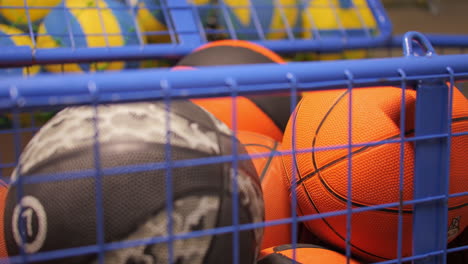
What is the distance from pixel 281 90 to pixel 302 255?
0.35 meters

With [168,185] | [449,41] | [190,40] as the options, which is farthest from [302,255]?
[449,41]

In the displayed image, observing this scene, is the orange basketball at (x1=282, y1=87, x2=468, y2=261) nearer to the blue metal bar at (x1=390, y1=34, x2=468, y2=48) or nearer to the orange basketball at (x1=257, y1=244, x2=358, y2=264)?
the orange basketball at (x1=257, y1=244, x2=358, y2=264)

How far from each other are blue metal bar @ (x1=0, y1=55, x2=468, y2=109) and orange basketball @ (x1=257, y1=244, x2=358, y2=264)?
12.4 inches

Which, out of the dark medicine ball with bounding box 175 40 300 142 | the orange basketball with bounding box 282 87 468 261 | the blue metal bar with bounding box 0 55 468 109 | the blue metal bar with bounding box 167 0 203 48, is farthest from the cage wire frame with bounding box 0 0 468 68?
the blue metal bar with bounding box 0 55 468 109

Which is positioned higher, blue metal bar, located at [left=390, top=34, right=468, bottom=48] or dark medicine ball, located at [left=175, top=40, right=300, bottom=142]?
blue metal bar, located at [left=390, top=34, right=468, bottom=48]

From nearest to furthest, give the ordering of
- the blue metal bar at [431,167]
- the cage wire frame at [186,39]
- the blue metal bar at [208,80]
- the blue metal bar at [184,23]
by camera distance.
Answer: the blue metal bar at [208,80]
the blue metal bar at [431,167]
the cage wire frame at [186,39]
the blue metal bar at [184,23]

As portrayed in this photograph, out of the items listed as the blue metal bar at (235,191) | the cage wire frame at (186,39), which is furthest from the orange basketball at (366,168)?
the cage wire frame at (186,39)

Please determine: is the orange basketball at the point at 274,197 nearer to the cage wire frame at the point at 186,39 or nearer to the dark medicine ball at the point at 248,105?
the dark medicine ball at the point at 248,105

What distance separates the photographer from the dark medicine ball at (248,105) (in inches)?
46.3

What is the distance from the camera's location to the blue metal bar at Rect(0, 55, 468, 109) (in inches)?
21.7

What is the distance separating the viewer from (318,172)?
0.88 m

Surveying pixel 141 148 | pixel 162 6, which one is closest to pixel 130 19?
pixel 162 6

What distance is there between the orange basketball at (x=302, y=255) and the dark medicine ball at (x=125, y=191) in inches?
6.9

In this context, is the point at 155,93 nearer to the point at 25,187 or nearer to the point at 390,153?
the point at 25,187
